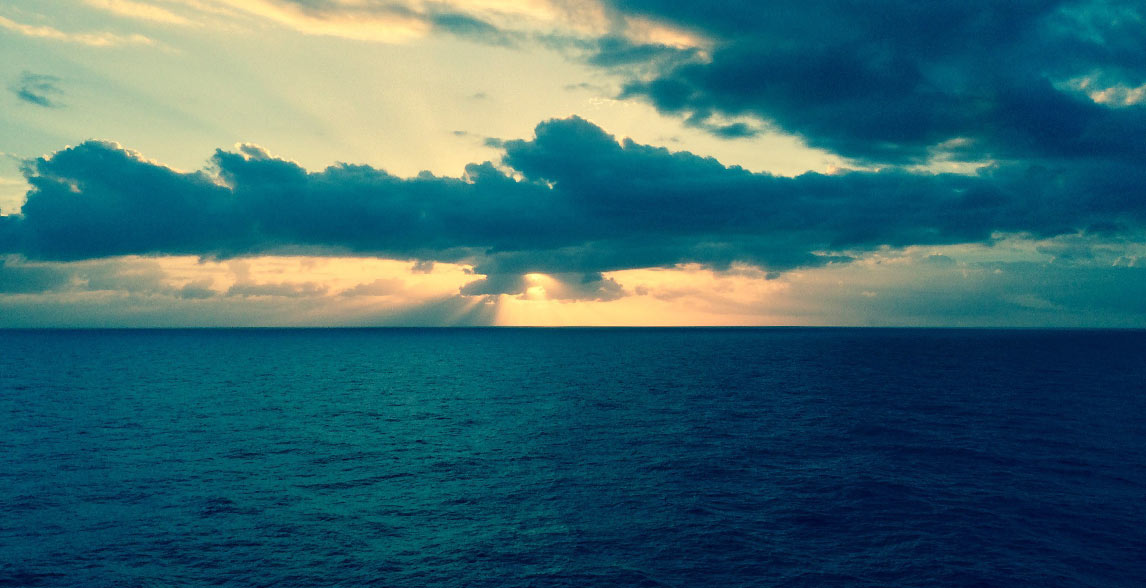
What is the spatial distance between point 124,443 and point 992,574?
66.1m

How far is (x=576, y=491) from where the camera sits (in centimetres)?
4191

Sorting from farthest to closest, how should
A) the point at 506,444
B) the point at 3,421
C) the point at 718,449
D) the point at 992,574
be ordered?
the point at 3,421 → the point at 506,444 → the point at 718,449 → the point at 992,574

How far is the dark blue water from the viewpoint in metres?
29.8

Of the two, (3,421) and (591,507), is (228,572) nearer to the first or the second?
(591,507)

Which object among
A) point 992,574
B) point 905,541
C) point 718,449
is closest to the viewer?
point 992,574

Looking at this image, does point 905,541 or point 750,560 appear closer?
point 750,560

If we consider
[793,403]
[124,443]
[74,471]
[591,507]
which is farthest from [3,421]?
[793,403]

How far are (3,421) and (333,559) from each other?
62917mm

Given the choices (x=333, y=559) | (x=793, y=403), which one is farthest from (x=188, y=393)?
(x=793, y=403)

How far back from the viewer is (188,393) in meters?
96.5

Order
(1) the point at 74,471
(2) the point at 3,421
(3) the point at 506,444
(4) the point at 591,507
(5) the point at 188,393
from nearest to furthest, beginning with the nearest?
(4) the point at 591,507 → (1) the point at 74,471 → (3) the point at 506,444 → (2) the point at 3,421 → (5) the point at 188,393

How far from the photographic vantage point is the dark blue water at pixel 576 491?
97.8 ft

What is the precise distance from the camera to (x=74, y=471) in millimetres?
47188

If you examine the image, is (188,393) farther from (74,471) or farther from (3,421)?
(74,471)
